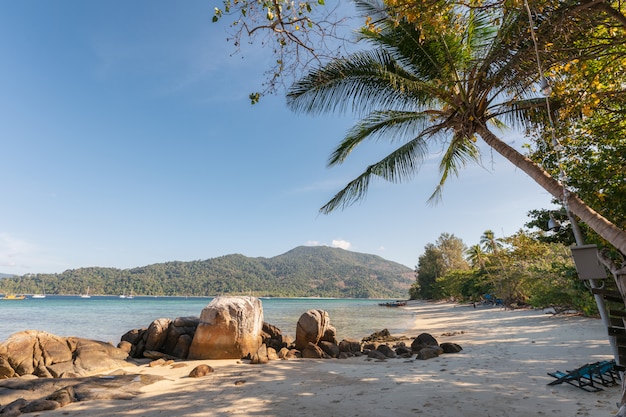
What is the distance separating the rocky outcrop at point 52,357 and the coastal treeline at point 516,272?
14.7 meters

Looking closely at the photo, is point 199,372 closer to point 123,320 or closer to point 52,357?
point 52,357

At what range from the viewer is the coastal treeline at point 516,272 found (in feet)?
51.9

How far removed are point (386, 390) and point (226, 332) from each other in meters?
6.58

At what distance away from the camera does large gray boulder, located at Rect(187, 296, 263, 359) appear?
10695 millimetres

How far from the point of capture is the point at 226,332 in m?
10.9

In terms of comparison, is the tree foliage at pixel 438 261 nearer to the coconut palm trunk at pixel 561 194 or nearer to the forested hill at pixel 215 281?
the coconut palm trunk at pixel 561 194

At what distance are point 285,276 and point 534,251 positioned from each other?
154m

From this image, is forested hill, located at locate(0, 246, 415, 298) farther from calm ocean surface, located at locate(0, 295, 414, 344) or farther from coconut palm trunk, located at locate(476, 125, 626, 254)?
coconut palm trunk, located at locate(476, 125, 626, 254)

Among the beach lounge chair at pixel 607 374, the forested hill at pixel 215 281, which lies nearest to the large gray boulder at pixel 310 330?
the beach lounge chair at pixel 607 374

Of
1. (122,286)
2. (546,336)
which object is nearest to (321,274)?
(122,286)

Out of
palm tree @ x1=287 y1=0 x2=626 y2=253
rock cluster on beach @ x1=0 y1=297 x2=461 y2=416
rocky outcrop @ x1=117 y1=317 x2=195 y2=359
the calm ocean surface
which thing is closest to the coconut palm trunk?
palm tree @ x1=287 y1=0 x2=626 y2=253

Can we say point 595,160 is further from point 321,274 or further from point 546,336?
point 321,274

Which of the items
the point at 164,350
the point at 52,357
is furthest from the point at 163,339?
the point at 52,357

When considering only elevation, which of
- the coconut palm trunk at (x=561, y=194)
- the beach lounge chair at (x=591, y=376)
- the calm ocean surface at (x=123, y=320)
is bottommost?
the calm ocean surface at (x=123, y=320)
